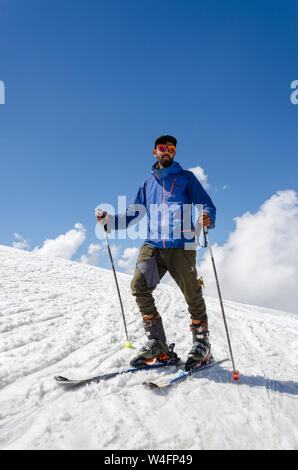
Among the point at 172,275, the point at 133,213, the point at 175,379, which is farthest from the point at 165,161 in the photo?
the point at 175,379

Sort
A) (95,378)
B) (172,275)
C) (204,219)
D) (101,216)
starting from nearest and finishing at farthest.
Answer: (95,378) < (204,219) < (172,275) < (101,216)

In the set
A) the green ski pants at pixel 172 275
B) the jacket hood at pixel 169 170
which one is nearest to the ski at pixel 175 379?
the green ski pants at pixel 172 275

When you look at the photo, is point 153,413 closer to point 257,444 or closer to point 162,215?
point 257,444

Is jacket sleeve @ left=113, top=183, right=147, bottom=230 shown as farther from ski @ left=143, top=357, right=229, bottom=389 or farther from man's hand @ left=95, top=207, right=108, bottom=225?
ski @ left=143, top=357, right=229, bottom=389

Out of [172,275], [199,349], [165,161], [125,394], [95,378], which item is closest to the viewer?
[125,394]

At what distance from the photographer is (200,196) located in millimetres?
4074

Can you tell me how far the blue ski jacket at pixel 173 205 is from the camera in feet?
12.8

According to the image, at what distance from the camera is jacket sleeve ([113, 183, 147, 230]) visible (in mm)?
4531

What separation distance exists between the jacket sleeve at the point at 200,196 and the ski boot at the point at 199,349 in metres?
1.45

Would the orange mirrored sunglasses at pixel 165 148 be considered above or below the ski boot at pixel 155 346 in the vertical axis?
above

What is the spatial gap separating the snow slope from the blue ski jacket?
1.79m

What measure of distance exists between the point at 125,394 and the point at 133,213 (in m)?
2.66

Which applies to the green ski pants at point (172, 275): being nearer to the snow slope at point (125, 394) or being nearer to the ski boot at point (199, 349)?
the ski boot at point (199, 349)

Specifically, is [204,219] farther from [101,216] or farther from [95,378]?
[95,378]
